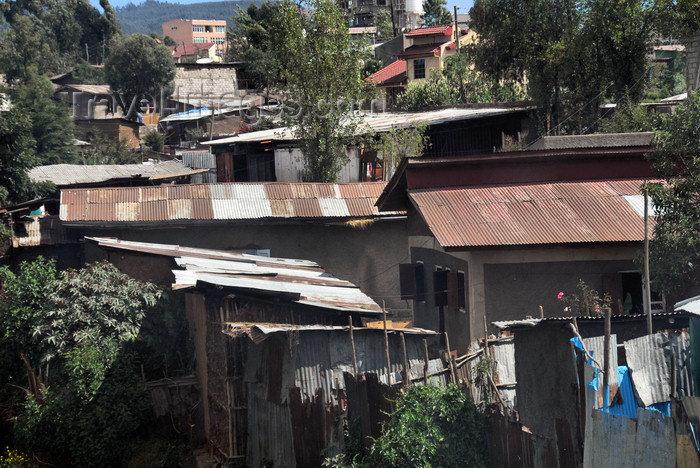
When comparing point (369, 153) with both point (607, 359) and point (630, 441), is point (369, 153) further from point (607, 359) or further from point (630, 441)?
point (630, 441)

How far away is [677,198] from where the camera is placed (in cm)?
984

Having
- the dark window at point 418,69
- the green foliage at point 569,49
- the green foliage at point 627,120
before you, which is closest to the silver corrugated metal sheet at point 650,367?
the green foliage at point 627,120

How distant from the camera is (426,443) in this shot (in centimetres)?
727

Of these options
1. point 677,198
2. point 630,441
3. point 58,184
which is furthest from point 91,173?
point 630,441

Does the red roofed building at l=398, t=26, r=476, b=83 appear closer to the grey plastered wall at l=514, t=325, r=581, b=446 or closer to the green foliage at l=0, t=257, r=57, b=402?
the green foliage at l=0, t=257, r=57, b=402

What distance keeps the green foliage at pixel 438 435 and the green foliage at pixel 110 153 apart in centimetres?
3254

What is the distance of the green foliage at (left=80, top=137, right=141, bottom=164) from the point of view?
3871 cm

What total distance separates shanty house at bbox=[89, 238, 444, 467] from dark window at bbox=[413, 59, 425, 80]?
34789mm

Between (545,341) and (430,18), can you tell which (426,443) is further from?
(430,18)

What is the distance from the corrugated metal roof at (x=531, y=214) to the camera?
12836 millimetres

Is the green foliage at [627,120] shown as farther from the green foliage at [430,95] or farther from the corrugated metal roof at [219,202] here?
the green foliage at [430,95]

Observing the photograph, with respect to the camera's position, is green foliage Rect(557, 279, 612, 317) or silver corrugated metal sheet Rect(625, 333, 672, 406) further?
green foliage Rect(557, 279, 612, 317)

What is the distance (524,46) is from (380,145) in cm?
770

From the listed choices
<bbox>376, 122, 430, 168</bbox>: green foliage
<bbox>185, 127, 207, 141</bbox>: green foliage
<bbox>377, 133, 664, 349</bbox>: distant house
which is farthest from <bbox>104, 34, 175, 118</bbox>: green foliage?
<bbox>377, 133, 664, 349</bbox>: distant house
